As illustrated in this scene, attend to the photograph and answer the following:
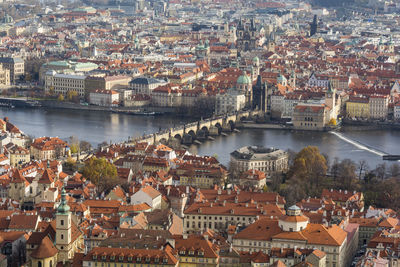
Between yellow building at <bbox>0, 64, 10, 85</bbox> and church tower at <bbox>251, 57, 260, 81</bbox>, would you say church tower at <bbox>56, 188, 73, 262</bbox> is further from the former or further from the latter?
yellow building at <bbox>0, 64, 10, 85</bbox>

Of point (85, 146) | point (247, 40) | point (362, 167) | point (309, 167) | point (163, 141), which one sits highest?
point (247, 40)

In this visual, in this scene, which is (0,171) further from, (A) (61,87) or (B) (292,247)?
(A) (61,87)

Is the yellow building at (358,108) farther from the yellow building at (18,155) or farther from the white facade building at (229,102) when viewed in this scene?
the yellow building at (18,155)

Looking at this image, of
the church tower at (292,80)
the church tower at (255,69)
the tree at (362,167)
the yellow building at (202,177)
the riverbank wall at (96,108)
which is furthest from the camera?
the church tower at (255,69)

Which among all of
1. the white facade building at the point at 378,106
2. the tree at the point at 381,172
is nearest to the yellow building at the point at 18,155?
the tree at the point at 381,172

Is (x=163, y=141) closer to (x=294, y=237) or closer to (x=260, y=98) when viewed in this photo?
(x=260, y=98)

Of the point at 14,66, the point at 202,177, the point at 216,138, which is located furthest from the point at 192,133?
the point at 14,66

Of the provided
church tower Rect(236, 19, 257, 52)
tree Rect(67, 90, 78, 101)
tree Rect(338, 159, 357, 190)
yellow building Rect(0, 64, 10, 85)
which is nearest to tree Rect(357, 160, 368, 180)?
tree Rect(338, 159, 357, 190)
